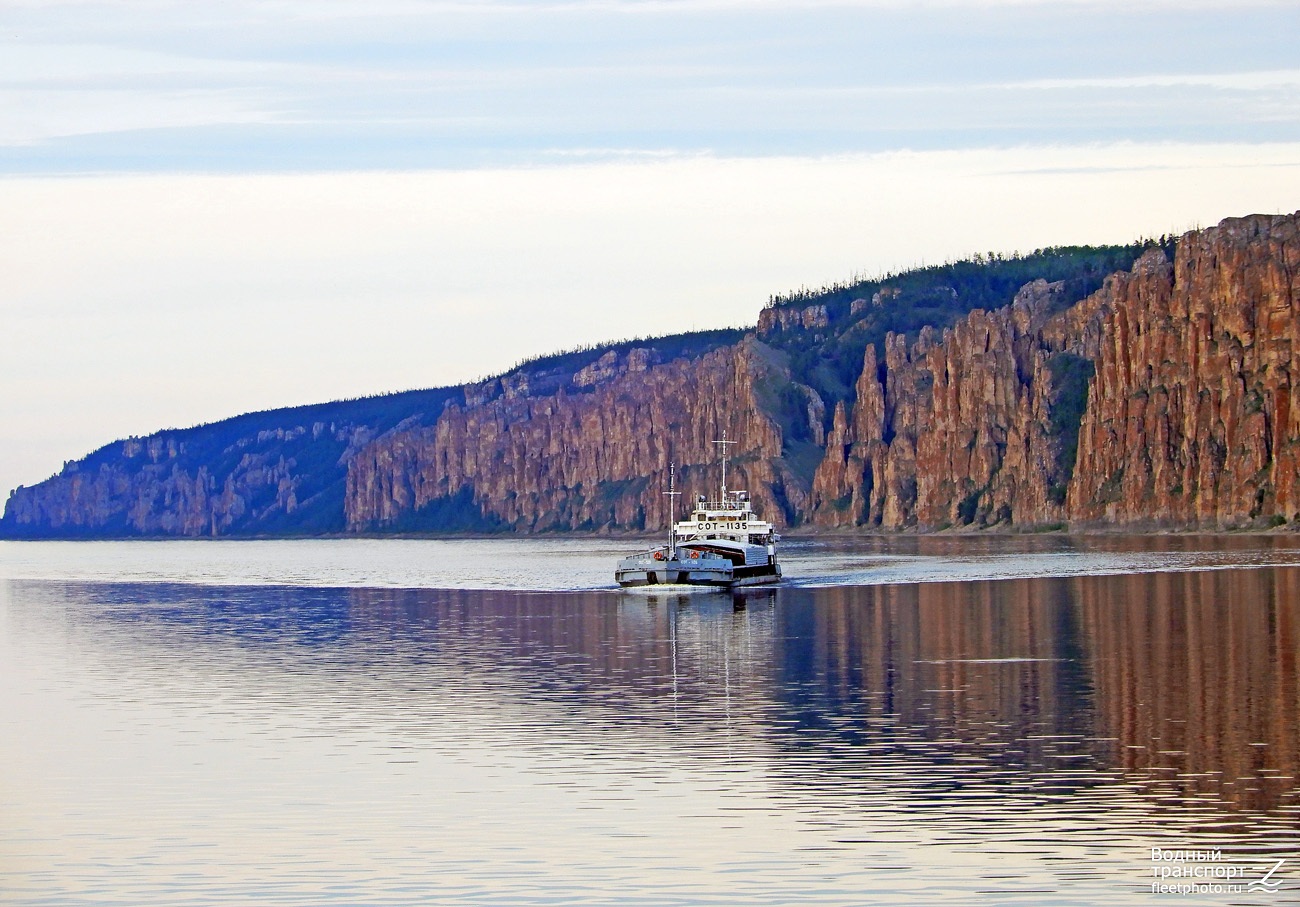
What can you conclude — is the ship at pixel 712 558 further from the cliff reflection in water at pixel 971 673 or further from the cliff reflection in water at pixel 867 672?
the cliff reflection in water at pixel 971 673

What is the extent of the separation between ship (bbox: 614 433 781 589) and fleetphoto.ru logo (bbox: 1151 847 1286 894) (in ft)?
298

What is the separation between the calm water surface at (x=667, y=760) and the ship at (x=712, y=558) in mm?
34349

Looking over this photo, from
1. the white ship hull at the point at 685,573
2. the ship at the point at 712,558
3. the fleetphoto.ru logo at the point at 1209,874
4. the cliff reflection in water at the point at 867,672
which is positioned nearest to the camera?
the fleetphoto.ru logo at the point at 1209,874

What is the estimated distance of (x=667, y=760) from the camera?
4181 centimetres

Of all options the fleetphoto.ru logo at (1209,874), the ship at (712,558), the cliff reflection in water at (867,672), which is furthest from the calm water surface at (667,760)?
the ship at (712,558)

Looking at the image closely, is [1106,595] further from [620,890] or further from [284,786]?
[620,890]

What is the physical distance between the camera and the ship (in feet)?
399

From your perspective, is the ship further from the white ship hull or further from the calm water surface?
the calm water surface

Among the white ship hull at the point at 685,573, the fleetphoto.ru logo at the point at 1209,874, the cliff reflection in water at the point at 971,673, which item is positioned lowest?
the fleetphoto.ru logo at the point at 1209,874

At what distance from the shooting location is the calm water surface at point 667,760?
30484 mm

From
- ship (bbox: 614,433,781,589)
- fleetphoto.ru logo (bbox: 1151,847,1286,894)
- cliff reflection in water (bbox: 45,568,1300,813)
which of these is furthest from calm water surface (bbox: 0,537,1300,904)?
ship (bbox: 614,433,781,589)

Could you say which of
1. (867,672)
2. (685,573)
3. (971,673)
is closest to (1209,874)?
(971,673)

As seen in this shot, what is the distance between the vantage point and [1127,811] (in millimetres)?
34062

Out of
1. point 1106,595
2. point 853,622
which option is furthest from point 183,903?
point 1106,595
